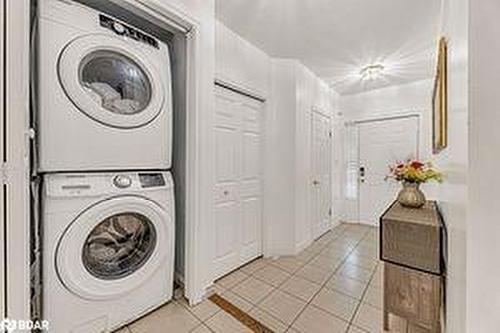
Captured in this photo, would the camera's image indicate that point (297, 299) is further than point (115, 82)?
Yes

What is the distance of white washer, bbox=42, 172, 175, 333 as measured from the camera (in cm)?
130

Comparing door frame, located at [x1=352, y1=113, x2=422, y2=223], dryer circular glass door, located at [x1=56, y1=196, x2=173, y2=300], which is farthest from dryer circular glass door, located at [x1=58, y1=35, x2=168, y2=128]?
door frame, located at [x1=352, y1=113, x2=422, y2=223]

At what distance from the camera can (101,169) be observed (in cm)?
150

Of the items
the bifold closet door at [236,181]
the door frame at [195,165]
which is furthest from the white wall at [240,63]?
the door frame at [195,165]

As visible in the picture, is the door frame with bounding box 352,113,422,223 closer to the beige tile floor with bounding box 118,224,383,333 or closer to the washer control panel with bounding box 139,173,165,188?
the beige tile floor with bounding box 118,224,383,333

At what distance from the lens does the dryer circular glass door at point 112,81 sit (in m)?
1.37

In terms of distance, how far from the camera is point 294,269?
8.48 feet

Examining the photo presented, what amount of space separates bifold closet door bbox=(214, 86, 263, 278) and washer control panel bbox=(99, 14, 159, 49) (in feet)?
2.61

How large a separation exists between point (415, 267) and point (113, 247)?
1.91 metres

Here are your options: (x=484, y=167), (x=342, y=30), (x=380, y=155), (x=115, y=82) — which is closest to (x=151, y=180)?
(x=115, y=82)

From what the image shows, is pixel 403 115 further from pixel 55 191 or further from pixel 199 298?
pixel 55 191

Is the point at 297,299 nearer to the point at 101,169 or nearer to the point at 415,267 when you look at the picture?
the point at 415,267

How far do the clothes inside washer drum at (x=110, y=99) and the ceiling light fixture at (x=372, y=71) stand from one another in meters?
2.91

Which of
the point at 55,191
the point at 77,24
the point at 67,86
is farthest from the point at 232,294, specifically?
the point at 77,24
